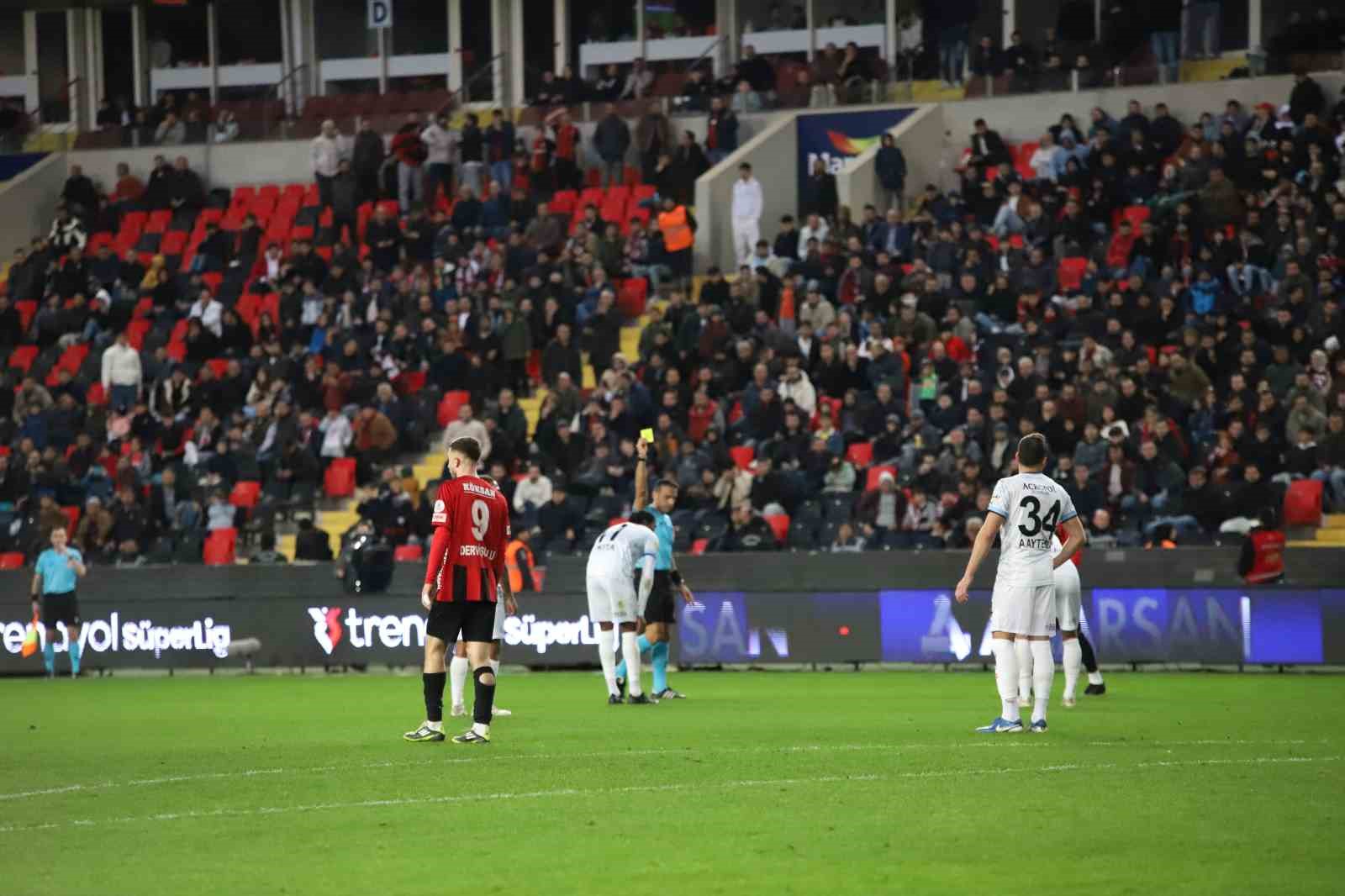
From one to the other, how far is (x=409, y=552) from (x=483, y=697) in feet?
47.3

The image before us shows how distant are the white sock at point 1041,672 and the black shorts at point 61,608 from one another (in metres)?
16.7

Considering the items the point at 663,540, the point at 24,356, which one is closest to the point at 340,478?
the point at 24,356

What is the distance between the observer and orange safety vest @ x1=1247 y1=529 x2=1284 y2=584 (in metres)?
24.1

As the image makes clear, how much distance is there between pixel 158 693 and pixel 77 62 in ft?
90.6

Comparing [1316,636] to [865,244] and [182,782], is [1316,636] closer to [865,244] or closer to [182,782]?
[865,244]

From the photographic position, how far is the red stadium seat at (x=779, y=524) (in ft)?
91.1

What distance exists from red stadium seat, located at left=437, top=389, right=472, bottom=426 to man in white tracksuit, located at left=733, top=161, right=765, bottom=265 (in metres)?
5.57

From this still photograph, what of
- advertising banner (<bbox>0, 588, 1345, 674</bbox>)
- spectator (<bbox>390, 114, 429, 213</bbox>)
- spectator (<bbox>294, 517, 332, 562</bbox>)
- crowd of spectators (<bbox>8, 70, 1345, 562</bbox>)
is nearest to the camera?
advertising banner (<bbox>0, 588, 1345, 674</bbox>)

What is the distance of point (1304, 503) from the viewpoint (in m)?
25.8

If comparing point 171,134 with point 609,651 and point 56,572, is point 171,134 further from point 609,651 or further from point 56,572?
point 609,651

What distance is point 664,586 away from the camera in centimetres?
1992

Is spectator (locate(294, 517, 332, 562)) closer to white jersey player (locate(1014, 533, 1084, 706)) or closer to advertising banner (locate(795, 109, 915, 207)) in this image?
advertising banner (locate(795, 109, 915, 207))

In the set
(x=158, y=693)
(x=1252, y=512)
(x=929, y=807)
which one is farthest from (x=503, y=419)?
(x=929, y=807)

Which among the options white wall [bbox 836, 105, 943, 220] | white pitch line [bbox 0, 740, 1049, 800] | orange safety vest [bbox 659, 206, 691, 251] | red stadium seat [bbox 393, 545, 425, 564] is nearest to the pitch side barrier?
red stadium seat [bbox 393, 545, 425, 564]
